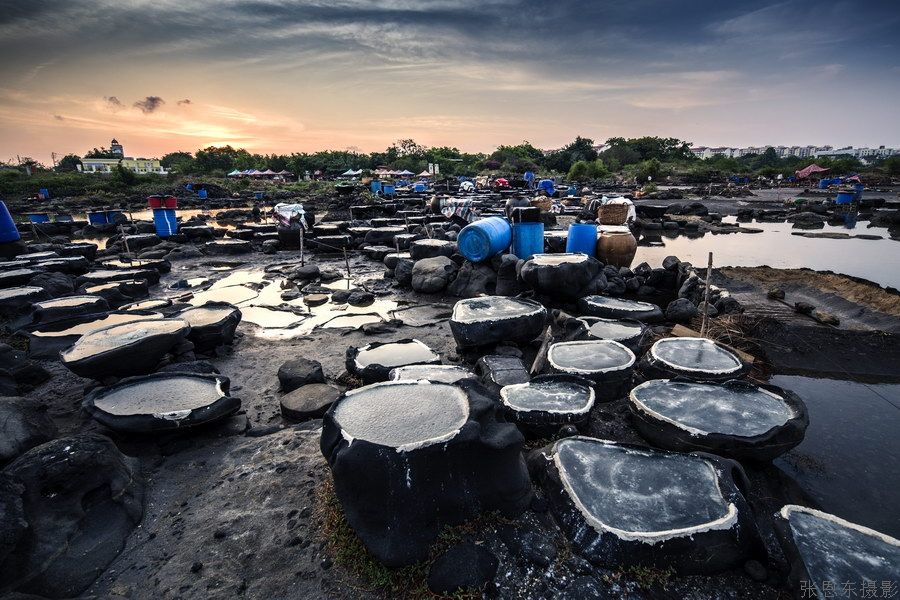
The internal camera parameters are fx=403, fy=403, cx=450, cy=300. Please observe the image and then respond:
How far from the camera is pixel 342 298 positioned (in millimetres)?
10320

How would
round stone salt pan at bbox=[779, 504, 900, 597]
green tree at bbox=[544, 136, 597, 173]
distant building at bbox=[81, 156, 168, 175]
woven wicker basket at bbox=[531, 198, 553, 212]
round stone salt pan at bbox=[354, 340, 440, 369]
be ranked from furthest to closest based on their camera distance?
distant building at bbox=[81, 156, 168, 175], green tree at bbox=[544, 136, 597, 173], woven wicker basket at bbox=[531, 198, 553, 212], round stone salt pan at bbox=[354, 340, 440, 369], round stone salt pan at bbox=[779, 504, 900, 597]

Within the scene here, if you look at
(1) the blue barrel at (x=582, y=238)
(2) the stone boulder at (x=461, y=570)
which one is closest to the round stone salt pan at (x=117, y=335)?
(2) the stone boulder at (x=461, y=570)

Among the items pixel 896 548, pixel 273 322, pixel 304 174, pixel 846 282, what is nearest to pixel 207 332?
pixel 273 322

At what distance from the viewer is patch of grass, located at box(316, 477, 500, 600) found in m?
2.85

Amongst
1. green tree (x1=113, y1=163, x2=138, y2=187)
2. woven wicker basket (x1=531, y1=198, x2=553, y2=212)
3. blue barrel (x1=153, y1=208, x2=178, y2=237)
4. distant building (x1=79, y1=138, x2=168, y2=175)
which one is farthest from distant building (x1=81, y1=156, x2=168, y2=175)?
woven wicker basket (x1=531, y1=198, x2=553, y2=212)

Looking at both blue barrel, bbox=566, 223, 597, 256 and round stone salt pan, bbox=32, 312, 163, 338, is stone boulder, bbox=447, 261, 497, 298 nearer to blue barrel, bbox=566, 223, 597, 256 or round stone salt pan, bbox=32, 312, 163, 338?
blue barrel, bbox=566, 223, 597, 256

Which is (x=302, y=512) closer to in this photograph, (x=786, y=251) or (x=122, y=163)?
(x=786, y=251)

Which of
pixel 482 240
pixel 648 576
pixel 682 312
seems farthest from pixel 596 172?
pixel 648 576

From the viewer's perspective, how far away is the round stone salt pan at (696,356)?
5139mm

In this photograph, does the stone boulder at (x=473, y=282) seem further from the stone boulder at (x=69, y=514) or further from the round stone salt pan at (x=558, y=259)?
the stone boulder at (x=69, y=514)

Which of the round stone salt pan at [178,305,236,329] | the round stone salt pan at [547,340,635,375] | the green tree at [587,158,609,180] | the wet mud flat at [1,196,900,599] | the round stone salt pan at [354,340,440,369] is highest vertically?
the green tree at [587,158,609,180]

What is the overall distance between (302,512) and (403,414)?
1233 mm

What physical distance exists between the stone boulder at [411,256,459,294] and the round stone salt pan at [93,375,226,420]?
594 cm

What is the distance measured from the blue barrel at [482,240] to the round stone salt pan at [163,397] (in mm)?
6695
